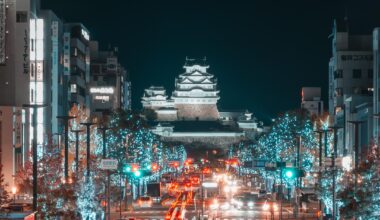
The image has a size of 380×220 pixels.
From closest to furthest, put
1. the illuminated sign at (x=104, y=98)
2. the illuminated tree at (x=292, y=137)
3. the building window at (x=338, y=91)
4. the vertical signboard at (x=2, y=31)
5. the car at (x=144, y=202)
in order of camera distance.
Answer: the vertical signboard at (x=2, y=31), the car at (x=144, y=202), the illuminated tree at (x=292, y=137), the building window at (x=338, y=91), the illuminated sign at (x=104, y=98)

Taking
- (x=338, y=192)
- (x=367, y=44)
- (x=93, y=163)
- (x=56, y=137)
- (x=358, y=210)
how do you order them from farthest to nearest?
1. (x=367, y=44)
2. (x=56, y=137)
3. (x=93, y=163)
4. (x=338, y=192)
5. (x=358, y=210)

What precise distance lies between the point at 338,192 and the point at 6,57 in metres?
30.8

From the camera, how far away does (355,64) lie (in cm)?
11650

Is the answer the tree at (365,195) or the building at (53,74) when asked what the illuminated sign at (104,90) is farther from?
the tree at (365,195)

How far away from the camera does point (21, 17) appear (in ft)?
287

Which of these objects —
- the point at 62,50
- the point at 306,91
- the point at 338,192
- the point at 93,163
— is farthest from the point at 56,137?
the point at 306,91

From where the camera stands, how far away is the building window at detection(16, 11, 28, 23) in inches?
3428

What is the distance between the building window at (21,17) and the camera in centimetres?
8706

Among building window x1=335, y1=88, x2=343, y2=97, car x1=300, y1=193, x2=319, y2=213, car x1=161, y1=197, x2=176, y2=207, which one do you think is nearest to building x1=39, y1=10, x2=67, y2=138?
car x1=161, y1=197, x2=176, y2=207

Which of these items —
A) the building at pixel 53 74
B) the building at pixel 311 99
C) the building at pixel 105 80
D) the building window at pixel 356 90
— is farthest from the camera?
the building at pixel 105 80

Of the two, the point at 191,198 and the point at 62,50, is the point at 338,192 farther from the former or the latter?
the point at 62,50

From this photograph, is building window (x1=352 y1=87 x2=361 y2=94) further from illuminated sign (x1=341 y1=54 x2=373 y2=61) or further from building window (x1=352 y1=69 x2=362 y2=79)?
illuminated sign (x1=341 y1=54 x2=373 y2=61)

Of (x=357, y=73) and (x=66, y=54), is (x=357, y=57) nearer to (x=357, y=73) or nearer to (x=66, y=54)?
(x=357, y=73)

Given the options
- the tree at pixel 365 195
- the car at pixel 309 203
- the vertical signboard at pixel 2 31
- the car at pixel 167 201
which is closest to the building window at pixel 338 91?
the car at pixel 167 201
